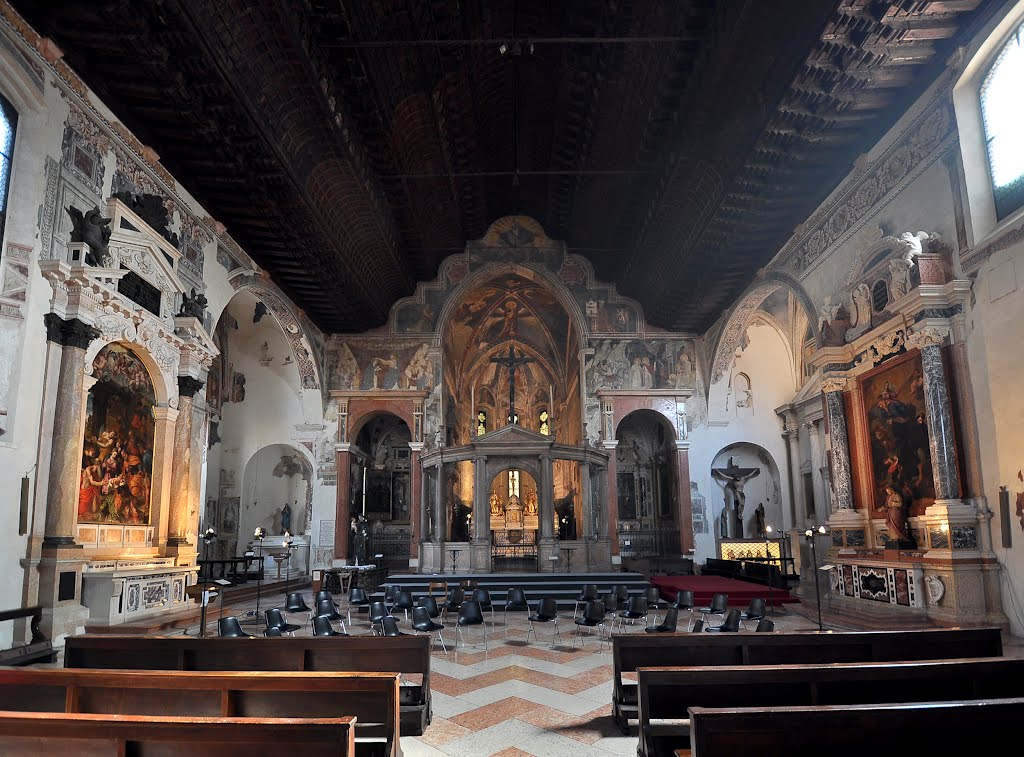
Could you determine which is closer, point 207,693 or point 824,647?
point 207,693

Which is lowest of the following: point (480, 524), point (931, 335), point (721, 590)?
point (721, 590)

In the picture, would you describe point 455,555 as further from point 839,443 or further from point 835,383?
point 835,383

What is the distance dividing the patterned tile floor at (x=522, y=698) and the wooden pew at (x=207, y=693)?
1.15 meters

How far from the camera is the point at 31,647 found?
8656 millimetres

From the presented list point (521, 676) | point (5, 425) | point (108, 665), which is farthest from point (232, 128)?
point (521, 676)

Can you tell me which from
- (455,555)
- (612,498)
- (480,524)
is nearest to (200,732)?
(480,524)

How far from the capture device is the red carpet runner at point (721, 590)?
49.1 feet

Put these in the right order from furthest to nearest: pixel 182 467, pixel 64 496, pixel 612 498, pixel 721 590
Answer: pixel 612 498, pixel 721 590, pixel 182 467, pixel 64 496

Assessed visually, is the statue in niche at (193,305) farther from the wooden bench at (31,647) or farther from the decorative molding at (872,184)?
the decorative molding at (872,184)

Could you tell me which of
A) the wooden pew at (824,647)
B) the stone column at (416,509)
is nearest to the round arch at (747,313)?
the wooden pew at (824,647)

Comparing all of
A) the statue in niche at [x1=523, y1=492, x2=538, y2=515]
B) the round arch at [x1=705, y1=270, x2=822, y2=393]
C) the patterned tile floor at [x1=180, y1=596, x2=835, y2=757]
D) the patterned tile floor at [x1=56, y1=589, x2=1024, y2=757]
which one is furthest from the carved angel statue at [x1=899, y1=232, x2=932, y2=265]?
the statue in niche at [x1=523, y1=492, x2=538, y2=515]

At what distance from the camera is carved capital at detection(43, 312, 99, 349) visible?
31.9 feet

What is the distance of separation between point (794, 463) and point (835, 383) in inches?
348

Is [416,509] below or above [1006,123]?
below
